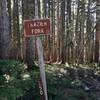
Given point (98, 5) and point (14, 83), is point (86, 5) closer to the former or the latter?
point (98, 5)

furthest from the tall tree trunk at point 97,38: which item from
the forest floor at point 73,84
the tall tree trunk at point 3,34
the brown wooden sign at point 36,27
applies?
the brown wooden sign at point 36,27

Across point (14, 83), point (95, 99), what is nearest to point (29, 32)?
point (14, 83)

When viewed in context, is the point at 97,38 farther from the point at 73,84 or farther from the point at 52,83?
the point at 52,83

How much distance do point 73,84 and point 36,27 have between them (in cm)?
307

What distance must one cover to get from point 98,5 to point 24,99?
245 inches

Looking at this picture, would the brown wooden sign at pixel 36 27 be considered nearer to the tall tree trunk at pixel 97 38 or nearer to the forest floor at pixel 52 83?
the forest floor at pixel 52 83

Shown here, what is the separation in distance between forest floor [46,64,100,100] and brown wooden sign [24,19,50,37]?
2170mm

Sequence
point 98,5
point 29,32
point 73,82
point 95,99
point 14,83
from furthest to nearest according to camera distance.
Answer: point 98,5 < point 73,82 < point 95,99 < point 14,83 < point 29,32

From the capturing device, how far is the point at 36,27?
5.36 m

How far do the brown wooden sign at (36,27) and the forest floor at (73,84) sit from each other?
2170mm

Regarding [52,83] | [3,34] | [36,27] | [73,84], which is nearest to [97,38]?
[73,84]

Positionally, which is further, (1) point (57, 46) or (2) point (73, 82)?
(1) point (57, 46)

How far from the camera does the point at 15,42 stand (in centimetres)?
1177

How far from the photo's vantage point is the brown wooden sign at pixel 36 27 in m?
5.34
